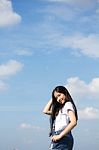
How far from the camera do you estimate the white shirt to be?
36.2ft

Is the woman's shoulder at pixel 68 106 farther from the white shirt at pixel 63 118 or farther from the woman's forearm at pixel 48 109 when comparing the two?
the woman's forearm at pixel 48 109

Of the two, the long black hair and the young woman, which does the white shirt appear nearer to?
the young woman

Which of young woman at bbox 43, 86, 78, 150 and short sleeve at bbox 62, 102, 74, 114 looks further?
short sleeve at bbox 62, 102, 74, 114

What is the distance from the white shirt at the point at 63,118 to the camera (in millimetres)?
11031

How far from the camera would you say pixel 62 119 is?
11.1 metres

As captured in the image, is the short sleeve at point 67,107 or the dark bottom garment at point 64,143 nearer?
the dark bottom garment at point 64,143

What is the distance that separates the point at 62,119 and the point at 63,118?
0.04 metres

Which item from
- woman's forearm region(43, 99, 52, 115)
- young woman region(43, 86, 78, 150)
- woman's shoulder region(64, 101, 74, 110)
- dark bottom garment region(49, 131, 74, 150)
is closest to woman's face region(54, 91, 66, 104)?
young woman region(43, 86, 78, 150)

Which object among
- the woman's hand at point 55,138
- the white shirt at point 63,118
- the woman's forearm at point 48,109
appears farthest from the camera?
the woman's forearm at point 48,109

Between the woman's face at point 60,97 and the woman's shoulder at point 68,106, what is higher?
the woman's face at point 60,97

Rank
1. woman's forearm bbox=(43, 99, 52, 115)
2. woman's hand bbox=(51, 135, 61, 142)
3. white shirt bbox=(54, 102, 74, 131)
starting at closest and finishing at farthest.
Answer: woman's hand bbox=(51, 135, 61, 142), white shirt bbox=(54, 102, 74, 131), woman's forearm bbox=(43, 99, 52, 115)

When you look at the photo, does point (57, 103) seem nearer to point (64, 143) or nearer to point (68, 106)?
point (68, 106)

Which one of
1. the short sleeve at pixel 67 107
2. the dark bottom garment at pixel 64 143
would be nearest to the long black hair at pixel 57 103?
the short sleeve at pixel 67 107

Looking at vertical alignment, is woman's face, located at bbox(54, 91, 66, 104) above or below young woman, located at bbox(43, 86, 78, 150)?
above
